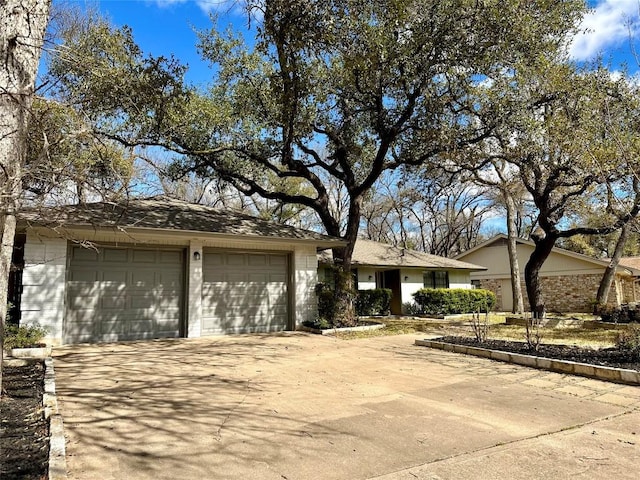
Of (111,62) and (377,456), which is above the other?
(111,62)

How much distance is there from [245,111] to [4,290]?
9456 mm

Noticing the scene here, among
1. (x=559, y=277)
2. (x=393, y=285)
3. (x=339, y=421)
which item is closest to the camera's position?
(x=339, y=421)

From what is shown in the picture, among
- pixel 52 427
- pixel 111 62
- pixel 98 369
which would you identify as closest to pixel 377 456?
pixel 52 427

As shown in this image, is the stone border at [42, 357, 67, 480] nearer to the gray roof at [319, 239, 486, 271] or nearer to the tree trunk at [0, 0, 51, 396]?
the tree trunk at [0, 0, 51, 396]

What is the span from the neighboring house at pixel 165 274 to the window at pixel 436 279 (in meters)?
9.53

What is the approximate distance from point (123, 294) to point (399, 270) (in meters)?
12.7

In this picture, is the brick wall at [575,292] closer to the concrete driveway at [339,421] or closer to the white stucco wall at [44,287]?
the concrete driveway at [339,421]

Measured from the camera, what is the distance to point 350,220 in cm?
1356

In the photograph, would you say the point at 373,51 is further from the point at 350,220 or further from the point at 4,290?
the point at 4,290

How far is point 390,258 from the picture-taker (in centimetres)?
1961

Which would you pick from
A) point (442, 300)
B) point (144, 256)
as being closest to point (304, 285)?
point (144, 256)

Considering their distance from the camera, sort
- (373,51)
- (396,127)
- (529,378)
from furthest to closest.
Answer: (396,127) → (373,51) → (529,378)

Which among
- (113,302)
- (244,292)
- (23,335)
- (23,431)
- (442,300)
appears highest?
(244,292)

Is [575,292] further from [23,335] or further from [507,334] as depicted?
[23,335]
